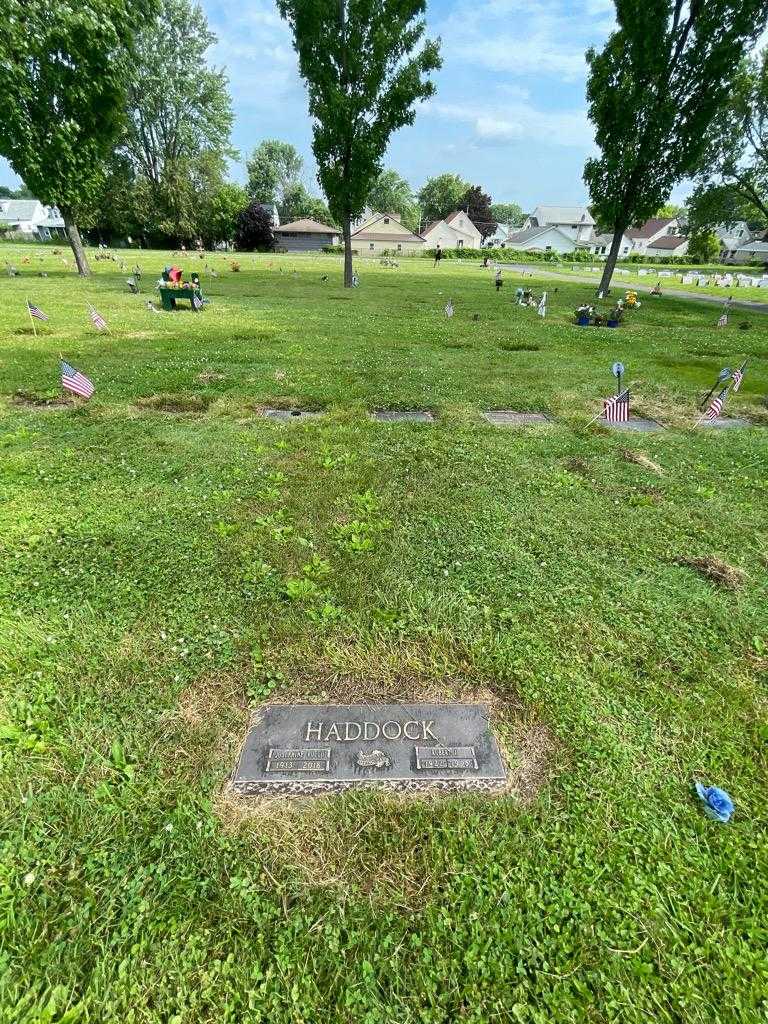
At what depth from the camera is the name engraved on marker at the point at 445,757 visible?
2.25m

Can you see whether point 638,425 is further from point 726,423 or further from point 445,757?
point 445,757

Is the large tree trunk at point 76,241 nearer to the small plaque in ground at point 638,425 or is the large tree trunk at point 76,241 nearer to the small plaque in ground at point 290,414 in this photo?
the small plaque in ground at point 290,414

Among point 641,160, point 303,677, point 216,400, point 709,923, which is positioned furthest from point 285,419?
point 641,160

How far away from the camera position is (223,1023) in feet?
4.94

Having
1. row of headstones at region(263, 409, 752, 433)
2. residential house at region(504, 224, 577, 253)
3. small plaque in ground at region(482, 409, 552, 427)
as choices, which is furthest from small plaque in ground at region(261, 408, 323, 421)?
residential house at region(504, 224, 577, 253)

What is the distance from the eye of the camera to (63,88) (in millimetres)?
16781

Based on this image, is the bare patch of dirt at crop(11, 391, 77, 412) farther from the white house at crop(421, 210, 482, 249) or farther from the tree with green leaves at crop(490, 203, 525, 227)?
the tree with green leaves at crop(490, 203, 525, 227)

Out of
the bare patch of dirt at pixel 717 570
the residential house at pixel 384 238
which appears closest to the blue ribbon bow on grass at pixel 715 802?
the bare patch of dirt at pixel 717 570

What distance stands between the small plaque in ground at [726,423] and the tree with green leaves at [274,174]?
97566 mm

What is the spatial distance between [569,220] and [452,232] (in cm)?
2697

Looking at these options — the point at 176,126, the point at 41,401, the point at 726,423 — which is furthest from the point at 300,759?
the point at 176,126

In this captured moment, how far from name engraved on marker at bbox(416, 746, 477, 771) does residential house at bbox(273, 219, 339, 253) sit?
80.4 m

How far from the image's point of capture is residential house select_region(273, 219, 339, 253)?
71.5 metres

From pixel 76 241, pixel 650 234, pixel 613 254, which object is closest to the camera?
pixel 613 254
